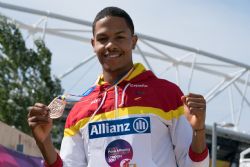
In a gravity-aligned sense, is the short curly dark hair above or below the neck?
above

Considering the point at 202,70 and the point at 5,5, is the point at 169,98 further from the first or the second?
the point at 202,70

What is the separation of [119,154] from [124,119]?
168 millimetres

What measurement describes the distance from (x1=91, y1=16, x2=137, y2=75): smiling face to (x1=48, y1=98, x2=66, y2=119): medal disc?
11.1 inches

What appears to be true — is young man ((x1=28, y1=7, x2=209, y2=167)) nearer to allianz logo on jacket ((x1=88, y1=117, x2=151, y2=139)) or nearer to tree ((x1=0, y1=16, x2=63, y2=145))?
allianz logo on jacket ((x1=88, y1=117, x2=151, y2=139))

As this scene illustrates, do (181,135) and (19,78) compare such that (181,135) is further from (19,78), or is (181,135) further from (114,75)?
(19,78)

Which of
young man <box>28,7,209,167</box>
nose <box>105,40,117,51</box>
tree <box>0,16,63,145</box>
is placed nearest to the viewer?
young man <box>28,7,209,167</box>

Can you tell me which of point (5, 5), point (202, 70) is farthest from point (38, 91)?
point (202, 70)

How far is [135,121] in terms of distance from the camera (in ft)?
10.6

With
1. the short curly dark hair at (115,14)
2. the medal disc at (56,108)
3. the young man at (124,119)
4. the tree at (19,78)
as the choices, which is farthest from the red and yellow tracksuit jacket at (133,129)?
the tree at (19,78)

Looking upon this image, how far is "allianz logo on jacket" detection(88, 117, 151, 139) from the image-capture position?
127 inches

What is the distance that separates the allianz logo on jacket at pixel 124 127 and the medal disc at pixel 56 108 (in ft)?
0.66

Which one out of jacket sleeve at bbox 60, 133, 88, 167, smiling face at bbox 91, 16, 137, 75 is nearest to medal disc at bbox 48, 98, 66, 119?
jacket sleeve at bbox 60, 133, 88, 167

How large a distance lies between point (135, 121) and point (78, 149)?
1.17 ft

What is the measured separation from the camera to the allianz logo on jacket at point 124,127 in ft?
10.6
